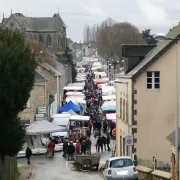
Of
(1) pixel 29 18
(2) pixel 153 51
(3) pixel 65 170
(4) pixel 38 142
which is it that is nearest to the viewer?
(3) pixel 65 170

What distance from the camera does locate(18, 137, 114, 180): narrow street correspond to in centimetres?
3300

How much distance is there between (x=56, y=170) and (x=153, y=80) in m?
7.49

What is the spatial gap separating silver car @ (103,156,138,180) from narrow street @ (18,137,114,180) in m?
5.11

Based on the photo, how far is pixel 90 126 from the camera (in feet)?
183

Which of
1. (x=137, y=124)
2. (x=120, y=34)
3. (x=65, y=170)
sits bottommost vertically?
(x=65, y=170)

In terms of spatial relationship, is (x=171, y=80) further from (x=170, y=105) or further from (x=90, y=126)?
(x=90, y=126)

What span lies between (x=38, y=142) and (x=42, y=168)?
8.68 meters

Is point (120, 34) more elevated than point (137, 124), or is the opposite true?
point (120, 34)

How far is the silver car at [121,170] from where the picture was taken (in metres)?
26.5

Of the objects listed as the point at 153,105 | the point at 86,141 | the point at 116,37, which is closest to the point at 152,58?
the point at 153,105

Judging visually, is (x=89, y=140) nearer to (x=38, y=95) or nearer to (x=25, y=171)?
(x=25, y=171)

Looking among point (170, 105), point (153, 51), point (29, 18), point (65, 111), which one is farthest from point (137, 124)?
point (29, 18)

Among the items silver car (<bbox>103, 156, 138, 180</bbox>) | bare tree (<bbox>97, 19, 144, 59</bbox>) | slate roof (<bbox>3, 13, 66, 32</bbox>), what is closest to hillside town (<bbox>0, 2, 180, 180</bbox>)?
silver car (<bbox>103, 156, 138, 180</bbox>)

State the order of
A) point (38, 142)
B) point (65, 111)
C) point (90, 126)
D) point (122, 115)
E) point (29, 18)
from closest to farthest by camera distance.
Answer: point (122, 115)
point (38, 142)
point (90, 126)
point (65, 111)
point (29, 18)
